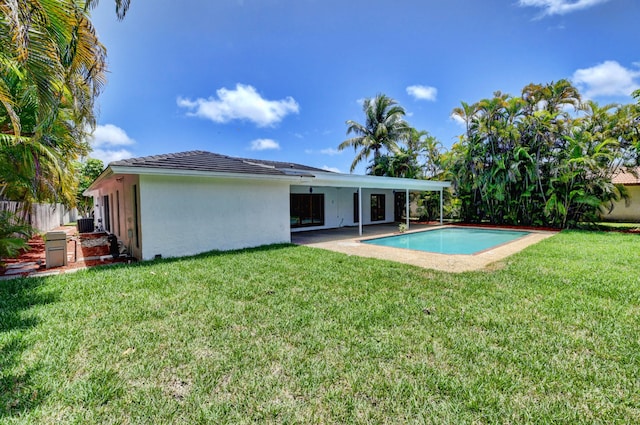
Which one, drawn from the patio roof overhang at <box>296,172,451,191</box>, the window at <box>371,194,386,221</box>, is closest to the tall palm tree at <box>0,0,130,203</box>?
the patio roof overhang at <box>296,172,451,191</box>

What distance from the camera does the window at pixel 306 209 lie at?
17.7 m

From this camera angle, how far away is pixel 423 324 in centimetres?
431

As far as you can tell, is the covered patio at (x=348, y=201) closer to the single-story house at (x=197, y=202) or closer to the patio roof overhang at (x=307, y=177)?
the patio roof overhang at (x=307, y=177)

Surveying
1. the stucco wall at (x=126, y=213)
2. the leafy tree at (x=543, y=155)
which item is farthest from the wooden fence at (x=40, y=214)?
the leafy tree at (x=543, y=155)

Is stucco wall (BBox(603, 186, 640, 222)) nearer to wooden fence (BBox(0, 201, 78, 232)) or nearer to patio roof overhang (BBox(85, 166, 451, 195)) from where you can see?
patio roof overhang (BBox(85, 166, 451, 195))

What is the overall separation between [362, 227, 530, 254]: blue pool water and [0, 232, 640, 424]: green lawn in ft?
18.0

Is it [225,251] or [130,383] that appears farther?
[225,251]

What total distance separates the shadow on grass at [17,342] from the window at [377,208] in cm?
1883

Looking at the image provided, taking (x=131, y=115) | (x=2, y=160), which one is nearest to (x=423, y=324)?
(x=2, y=160)

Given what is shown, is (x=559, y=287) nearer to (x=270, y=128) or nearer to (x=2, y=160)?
(x=2, y=160)

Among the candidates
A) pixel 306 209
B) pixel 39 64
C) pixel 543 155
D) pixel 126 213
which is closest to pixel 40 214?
pixel 126 213

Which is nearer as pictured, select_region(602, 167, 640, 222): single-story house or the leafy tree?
the leafy tree

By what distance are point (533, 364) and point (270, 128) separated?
33486 millimetres

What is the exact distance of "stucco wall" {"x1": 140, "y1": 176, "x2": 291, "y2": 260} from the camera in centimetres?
902
